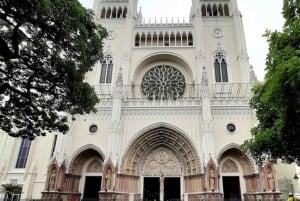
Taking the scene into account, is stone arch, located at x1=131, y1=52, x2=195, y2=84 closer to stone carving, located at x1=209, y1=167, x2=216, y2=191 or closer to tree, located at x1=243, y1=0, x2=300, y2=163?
stone carving, located at x1=209, y1=167, x2=216, y2=191

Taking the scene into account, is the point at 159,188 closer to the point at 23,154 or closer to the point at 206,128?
the point at 206,128

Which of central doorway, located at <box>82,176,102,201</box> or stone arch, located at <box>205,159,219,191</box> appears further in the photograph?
central doorway, located at <box>82,176,102,201</box>

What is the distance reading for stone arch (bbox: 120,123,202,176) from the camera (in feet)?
61.6

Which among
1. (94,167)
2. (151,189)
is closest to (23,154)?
(94,167)

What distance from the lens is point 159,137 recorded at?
2002cm

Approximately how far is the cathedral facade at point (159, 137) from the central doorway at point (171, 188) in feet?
0.27

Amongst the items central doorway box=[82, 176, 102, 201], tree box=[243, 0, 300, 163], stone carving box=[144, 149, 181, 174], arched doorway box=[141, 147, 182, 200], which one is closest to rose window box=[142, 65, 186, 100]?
stone carving box=[144, 149, 181, 174]

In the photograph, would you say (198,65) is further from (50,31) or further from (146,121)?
(50,31)

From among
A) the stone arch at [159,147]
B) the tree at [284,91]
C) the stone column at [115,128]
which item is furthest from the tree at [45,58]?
the stone arch at [159,147]

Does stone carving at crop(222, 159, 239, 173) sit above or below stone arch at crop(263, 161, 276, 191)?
above

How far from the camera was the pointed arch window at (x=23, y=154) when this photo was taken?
22.4 m

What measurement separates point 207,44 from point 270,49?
56.8 ft

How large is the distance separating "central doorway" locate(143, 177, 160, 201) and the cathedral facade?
0.08m

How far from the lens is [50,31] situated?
873 centimetres
